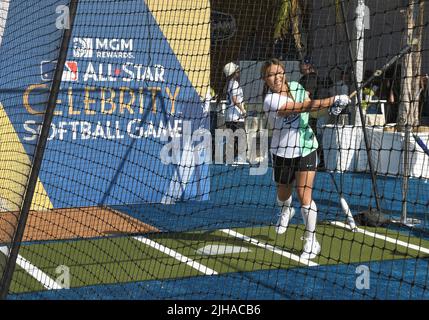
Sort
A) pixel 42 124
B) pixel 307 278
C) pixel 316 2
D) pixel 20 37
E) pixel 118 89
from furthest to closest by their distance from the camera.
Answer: pixel 118 89 < pixel 316 2 < pixel 20 37 < pixel 307 278 < pixel 42 124

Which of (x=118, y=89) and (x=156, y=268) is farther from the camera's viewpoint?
(x=118, y=89)

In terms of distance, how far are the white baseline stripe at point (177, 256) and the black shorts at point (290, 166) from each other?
3.55 ft

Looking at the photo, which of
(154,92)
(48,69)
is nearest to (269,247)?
(48,69)

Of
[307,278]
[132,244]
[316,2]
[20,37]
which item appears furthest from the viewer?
[316,2]

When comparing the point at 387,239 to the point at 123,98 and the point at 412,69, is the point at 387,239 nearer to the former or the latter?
the point at 412,69

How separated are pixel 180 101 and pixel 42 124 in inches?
142

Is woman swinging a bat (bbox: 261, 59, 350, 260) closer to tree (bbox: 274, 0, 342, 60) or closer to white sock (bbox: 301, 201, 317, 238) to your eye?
white sock (bbox: 301, 201, 317, 238)

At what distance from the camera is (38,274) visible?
5594 millimetres

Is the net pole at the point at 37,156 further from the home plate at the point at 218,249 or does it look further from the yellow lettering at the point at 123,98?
the yellow lettering at the point at 123,98

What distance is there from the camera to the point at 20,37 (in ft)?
23.4

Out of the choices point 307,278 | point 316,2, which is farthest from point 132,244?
point 316,2

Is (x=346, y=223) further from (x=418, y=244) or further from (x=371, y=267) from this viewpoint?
(x=371, y=267)

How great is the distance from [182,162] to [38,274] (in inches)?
119

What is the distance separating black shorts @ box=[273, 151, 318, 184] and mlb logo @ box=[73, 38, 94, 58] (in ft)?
9.07
